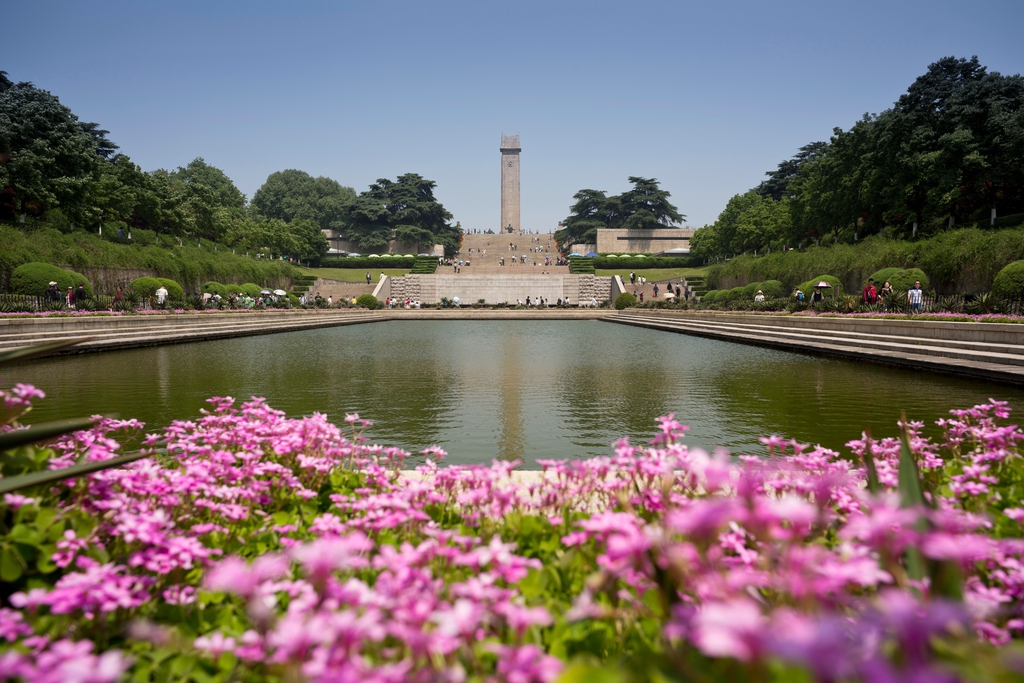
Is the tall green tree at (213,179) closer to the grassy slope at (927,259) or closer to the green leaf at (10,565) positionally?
the grassy slope at (927,259)

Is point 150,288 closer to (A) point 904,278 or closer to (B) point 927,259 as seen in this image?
(A) point 904,278

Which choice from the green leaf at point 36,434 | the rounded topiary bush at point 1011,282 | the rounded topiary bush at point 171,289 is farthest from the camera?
the rounded topiary bush at point 171,289

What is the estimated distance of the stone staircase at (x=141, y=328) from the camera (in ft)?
44.7

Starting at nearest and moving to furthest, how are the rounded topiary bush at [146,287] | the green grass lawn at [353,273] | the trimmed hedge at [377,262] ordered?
the rounded topiary bush at [146,287]
the green grass lawn at [353,273]
the trimmed hedge at [377,262]

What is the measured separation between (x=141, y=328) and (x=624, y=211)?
63.2 meters

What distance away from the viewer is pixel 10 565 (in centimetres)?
184

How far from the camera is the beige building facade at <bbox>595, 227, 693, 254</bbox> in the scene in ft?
230

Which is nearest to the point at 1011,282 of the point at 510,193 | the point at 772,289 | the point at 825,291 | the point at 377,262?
the point at 825,291

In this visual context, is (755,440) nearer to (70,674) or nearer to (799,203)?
Result: (70,674)

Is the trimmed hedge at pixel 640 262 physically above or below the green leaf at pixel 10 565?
above

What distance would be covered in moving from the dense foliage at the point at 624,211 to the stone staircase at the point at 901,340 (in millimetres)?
51868

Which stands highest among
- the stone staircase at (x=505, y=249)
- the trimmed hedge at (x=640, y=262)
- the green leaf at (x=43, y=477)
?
the stone staircase at (x=505, y=249)

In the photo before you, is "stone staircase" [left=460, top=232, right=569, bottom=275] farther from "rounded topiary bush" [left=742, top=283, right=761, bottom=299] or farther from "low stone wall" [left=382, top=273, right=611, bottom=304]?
"rounded topiary bush" [left=742, top=283, right=761, bottom=299]

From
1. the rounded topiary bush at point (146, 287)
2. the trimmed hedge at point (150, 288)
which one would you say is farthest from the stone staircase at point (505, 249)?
the rounded topiary bush at point (146, 287)
